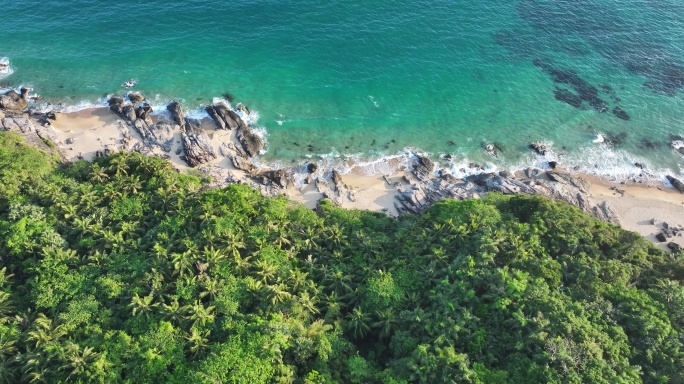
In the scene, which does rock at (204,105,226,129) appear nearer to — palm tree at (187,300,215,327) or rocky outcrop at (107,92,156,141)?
rocky outcrop at (107,92,156,141)

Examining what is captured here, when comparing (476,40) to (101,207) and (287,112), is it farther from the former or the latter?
(101,207)

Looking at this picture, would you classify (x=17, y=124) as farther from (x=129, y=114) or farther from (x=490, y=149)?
(x=490, y=149)

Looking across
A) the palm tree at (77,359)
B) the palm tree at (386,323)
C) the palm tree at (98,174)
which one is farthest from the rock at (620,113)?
the palm tree at (77,359)

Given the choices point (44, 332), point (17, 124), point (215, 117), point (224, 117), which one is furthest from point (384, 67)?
point (44, 332)

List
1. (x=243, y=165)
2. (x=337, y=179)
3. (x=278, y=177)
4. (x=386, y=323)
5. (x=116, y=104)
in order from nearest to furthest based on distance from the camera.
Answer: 1. (x=386, y=323)
2. (x=278, y=177)
3. (x=337, y=179)
4. (x=243, y=165)
5. (x=116, y=104)

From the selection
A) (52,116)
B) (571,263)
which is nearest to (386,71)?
(571,263)

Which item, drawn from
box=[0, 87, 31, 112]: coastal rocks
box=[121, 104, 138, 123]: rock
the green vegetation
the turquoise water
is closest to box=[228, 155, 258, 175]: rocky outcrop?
the turquoise water
